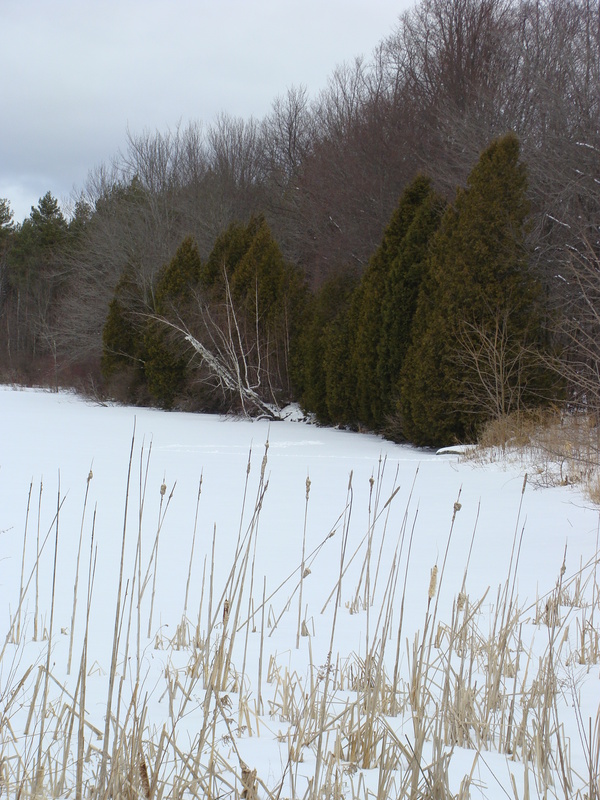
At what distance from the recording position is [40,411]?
58.2ft

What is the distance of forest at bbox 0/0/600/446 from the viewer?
11.5 metres

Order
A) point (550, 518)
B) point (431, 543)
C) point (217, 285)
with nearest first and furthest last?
point (431, 543), point (550, 518), point (217, 285)

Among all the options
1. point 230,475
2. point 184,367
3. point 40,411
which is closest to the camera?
point 230,475

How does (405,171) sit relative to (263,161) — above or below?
below

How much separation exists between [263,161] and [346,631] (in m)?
26.8

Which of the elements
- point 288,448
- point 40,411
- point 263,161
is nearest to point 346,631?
point 288,448

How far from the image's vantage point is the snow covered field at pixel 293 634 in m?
1.74

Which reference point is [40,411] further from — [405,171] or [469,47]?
[469,47]

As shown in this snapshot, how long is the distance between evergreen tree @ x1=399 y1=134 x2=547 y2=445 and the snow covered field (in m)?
2.08

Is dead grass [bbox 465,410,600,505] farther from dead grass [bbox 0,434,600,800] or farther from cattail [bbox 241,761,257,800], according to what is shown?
cattail [bbox 241,761,257,800]

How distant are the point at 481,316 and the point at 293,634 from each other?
353 inches

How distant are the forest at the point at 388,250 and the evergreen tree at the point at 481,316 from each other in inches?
1.4

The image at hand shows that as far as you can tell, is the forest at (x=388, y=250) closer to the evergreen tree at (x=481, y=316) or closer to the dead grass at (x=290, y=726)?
the evergreen tree at (x=481, y=316)

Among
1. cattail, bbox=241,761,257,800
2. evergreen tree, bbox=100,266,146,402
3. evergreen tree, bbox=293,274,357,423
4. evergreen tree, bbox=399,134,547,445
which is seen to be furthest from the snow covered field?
evergreen tree, bbox=100,266,146,402
